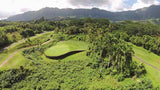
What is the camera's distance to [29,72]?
102 feet

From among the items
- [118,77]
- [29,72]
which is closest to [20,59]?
[29,72]

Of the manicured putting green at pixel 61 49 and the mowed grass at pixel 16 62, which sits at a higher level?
the manicured putting green at pixel 61 49

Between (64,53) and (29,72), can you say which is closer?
(29,72)

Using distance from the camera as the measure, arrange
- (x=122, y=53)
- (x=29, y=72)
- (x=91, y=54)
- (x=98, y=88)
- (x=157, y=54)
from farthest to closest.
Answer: (x=157, y=54) → (x=91, y=54) → (x=29, y=72) → (x=122, y=53) → (x=98, y=88)

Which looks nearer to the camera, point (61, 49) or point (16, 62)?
point (16, 62)

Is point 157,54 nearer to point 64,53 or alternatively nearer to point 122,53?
point 122,53

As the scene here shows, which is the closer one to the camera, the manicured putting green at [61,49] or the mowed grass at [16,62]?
the mowed grass at [16,62]

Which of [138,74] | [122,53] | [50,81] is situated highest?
[122,53]

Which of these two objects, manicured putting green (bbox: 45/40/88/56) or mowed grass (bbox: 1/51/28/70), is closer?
mowed grass (bbox: 1/51/28/70)

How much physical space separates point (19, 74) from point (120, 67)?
32.2 metres

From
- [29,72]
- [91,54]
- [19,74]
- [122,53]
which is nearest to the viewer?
[122,53]

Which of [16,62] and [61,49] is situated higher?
A: [61,49]

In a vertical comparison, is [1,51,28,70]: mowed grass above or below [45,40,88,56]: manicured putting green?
below

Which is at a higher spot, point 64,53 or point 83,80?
point 64,53
